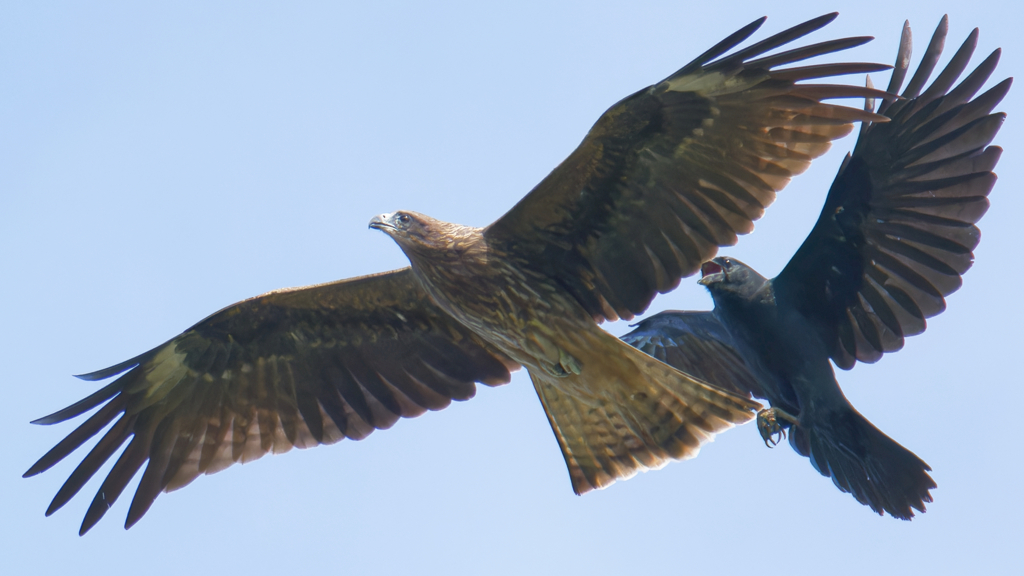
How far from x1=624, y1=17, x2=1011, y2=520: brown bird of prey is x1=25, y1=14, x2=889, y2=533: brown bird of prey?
1.32 feet

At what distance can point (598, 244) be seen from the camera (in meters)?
6.28

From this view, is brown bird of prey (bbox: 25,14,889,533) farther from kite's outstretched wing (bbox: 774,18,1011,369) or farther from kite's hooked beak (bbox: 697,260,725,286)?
kite's outstretched wing (bbox: 774,18,1011,369)

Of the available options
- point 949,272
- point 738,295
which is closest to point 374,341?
point 738,295

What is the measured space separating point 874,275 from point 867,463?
1.07m

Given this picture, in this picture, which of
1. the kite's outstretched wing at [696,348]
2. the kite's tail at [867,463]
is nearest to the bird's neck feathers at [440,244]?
the kite's outstretched wing at [696,348]

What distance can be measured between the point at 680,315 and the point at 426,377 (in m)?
1.81

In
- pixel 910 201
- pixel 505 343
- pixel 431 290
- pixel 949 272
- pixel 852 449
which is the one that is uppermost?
pixel 431 290

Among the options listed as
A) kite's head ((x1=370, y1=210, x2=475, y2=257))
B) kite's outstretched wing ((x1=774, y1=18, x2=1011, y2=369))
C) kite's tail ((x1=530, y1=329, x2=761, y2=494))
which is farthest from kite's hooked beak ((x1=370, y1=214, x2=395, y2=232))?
kite's outstretched wing ((x1=774, y1=18, x2=1011, y2=369))

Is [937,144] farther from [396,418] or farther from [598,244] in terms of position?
[396,418]

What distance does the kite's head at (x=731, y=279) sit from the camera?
632 cm

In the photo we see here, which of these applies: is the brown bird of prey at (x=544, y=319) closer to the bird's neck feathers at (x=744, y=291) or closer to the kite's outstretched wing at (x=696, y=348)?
the bird's neck feathers at (x=744, y=291)

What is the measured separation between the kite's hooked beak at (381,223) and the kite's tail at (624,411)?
1.31 metres

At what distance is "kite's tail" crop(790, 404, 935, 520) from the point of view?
219 inches

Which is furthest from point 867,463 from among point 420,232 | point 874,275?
point 420,232
